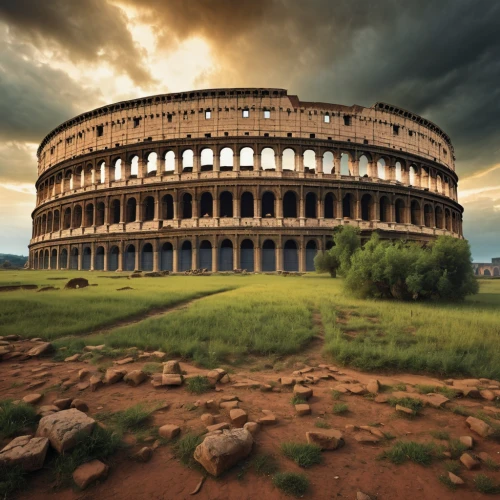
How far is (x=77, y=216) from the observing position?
1374 inches

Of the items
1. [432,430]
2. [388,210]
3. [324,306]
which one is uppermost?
[388,210]

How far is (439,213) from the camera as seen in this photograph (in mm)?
35312

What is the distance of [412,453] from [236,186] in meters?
27.6

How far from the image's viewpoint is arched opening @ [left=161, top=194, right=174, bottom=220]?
101 feet

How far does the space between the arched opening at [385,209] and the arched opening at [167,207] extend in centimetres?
2191

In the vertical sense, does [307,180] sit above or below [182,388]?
above

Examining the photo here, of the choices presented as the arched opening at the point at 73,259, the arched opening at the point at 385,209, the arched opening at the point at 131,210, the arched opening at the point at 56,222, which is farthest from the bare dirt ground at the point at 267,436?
the arched opening at the point at 56,222

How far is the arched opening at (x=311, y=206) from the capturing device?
3117 centimetres

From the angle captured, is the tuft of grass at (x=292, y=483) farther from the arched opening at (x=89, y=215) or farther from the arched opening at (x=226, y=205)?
the arched opening at (x=89, y=215)

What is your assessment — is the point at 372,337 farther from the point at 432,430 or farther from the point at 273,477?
the point at 273,477

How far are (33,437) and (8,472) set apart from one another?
1.46 feet

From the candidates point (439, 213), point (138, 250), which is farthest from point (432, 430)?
point (439, 213)

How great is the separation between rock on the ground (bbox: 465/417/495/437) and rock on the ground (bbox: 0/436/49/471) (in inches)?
169

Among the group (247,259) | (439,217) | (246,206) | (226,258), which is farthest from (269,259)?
(439,217)
